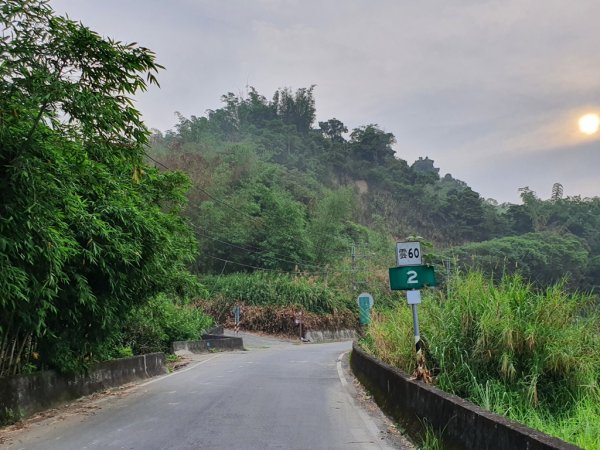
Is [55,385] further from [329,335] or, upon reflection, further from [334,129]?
[334,129]

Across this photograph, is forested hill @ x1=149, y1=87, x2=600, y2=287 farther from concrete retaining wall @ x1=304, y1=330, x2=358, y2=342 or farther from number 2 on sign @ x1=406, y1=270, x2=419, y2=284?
number 2 on sign @ x1=406, y1=270, x2=419, y2=284

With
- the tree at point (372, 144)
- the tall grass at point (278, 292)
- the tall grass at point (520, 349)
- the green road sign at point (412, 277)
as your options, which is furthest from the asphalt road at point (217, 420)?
the tree at point (372, 144)

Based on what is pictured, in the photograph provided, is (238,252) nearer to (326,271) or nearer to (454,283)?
(326,271)

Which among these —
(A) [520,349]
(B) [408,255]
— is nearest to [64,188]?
(B) [408,255]

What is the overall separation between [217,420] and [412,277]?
12.2 ft

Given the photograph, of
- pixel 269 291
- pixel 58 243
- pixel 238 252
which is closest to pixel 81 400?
pixel 58 243

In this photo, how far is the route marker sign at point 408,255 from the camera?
28.5 ft

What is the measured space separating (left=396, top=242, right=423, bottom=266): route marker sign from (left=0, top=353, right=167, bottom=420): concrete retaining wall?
6.35 metres

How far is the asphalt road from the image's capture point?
685 cm

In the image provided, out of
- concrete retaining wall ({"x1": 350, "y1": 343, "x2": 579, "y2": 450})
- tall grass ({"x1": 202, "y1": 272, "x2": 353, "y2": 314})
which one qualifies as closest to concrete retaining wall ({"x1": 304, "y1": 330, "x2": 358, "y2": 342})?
tall grass ({"x1": 202, "y1": 272, "x2": 353, "y2": 314})

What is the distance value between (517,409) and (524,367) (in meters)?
0.89

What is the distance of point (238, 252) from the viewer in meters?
53.4

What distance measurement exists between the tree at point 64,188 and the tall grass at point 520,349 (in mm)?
5373

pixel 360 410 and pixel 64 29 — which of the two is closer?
pixel 64 29
